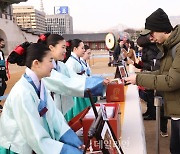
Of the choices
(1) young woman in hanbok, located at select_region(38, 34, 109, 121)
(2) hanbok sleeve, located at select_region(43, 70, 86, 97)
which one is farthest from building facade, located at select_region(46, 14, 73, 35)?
(2) hanbok sleeve, located at select_region(43, 70, 86, 97)

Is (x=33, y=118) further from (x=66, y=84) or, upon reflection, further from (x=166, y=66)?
(x=166, y=66)

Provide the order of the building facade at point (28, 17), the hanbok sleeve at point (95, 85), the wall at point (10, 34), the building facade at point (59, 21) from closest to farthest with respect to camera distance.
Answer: the hanbok sleeve at point (95, 85) → the wall at point (10, 34) → the building facade at point (28, 17) → the building facade at point (59, 21)

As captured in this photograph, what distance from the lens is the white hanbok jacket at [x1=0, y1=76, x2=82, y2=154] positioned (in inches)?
59.2

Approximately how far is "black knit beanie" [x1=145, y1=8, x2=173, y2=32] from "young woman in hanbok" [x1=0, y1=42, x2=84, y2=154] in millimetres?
791

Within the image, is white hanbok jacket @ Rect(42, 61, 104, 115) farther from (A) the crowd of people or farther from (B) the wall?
(B) the wall

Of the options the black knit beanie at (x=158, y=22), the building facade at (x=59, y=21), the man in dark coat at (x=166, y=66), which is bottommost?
the man in dark coat at (x=166, y=66)

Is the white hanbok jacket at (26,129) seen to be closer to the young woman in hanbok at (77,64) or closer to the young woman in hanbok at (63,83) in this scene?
the young woman in hanbok at (63,83)

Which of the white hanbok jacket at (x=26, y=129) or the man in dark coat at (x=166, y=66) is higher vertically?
the man in dark coat at (x=166, y=66)

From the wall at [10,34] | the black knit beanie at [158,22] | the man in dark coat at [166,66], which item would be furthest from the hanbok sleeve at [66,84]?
the wall at [10,34]

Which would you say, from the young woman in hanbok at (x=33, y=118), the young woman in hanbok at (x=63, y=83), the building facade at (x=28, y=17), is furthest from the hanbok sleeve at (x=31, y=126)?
the building facade at (x=28, y=17)

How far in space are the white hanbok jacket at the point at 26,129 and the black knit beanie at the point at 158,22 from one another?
97 centimetres

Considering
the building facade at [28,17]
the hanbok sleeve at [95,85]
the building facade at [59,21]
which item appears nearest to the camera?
the hanbok sleeve at [95,85]

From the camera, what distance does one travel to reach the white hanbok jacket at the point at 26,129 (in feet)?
4.93

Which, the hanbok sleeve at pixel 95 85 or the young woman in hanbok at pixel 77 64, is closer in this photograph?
the hanbok sleeve at pixel 95 85
